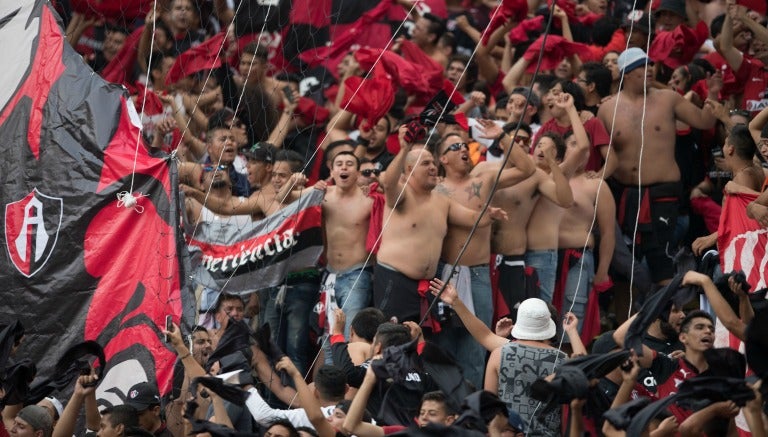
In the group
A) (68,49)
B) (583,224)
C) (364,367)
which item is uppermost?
(68,49)

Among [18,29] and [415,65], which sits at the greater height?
[18,29]

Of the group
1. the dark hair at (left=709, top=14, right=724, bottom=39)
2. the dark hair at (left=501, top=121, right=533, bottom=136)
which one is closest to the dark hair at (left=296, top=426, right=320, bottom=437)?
the dark hair at (left=501, top=121, right=533, bottom=136)

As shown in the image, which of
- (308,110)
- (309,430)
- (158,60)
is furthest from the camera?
(308,110)

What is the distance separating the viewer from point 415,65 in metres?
12.3

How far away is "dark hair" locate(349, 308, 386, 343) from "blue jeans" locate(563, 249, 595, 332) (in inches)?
68.6

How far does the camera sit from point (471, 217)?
35.2 ft

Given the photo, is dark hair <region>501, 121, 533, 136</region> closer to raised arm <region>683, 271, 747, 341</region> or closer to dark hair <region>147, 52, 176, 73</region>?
dark hair <region>147, 52, 176, 73</region>

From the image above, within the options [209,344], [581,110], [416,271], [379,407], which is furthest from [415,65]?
[379,407]

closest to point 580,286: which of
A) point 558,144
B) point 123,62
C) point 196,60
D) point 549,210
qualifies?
point 549,210

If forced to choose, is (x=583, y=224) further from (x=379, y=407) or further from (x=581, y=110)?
(x=379, y=407)

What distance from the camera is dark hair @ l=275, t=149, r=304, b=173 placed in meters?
11.2

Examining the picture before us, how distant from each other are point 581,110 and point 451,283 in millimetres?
2028

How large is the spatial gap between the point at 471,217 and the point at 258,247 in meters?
1.42

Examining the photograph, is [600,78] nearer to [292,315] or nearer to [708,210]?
[708,210]
